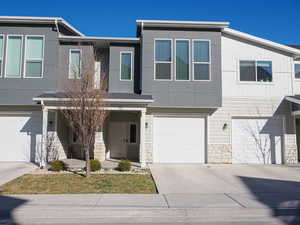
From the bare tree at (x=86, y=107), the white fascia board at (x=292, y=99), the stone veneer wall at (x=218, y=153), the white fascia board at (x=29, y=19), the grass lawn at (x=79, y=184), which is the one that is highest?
the white fascia board at (x=29, y=19)

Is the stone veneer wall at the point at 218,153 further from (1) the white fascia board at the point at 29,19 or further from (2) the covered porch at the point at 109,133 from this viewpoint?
(1) the white fascia board at the point at 29,19

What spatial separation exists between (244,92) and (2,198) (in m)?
11.7

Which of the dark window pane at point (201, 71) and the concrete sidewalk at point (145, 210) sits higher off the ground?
the dark window pane at point (201, 71)

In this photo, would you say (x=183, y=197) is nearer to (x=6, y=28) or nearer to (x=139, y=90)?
(x=139, y=90)

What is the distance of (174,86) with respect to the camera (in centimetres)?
1191

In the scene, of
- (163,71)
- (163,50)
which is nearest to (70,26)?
(163,50)

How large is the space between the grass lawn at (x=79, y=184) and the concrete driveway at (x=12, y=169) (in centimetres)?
47

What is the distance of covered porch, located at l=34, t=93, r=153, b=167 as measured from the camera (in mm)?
10656

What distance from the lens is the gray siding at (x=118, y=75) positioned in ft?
40.6

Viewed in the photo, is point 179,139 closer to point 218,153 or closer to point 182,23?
point 218,153

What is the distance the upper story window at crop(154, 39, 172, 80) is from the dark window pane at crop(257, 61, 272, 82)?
16.7 ft

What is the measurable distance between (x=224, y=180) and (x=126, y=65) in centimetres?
766

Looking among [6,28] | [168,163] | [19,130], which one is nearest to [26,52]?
[6,28]

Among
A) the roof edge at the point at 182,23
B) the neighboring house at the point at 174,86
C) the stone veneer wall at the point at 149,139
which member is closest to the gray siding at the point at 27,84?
the neighboring house at the point at 174,86
